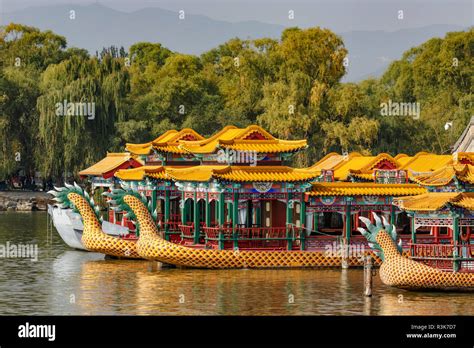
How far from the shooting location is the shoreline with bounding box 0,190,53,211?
2697 inches

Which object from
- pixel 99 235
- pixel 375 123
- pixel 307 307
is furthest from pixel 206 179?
pixel 375 123

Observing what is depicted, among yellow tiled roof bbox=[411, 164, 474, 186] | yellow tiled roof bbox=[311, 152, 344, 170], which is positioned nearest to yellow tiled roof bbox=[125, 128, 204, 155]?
yellow tiled roof bbox=[311, 152, 344, 170]

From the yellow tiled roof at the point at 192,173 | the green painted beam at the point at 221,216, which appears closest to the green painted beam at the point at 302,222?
the green painted beam at the point at 221,216

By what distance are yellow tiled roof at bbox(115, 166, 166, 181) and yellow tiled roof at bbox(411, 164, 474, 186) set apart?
8.83 m

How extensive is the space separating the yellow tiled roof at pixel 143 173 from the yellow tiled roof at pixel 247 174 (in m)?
2.01

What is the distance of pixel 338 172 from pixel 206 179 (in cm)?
1127

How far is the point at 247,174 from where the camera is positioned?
3638 cm

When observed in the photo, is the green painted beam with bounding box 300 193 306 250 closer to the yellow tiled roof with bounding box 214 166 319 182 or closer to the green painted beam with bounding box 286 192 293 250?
the green painted beam with bounding box 286 192 293 250

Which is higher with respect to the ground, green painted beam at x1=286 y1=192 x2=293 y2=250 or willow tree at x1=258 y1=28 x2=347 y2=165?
willow tree at x1=258 y1=28 x2=347 y2=165

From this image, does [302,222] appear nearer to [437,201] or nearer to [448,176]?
[448,176]

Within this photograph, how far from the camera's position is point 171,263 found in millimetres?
36312

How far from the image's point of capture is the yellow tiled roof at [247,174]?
35969 millimetres

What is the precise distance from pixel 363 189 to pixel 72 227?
438 inches
